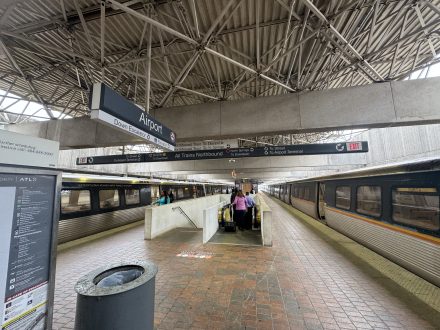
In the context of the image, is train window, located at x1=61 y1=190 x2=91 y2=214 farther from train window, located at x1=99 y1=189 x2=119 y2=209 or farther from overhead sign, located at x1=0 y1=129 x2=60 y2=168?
overhead sign, located at x1=0 y1=129 x2=60 y2=168

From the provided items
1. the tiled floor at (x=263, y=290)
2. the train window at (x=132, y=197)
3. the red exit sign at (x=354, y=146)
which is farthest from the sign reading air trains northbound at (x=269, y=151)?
the tiled floor at (x=263, y=290)

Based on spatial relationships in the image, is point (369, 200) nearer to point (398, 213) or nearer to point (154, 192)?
point (398, 213)

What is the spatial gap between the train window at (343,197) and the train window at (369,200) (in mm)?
731

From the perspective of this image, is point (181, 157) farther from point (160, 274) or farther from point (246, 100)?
point (160, 274)

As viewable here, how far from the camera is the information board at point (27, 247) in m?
1.46

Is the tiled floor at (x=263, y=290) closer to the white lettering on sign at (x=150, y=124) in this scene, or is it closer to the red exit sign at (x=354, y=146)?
the white lettering on sign at (x=150, y=124)

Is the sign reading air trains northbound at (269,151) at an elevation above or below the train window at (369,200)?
above

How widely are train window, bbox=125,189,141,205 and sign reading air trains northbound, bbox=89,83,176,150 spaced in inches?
279

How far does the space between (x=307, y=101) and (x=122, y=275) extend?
18.5 feet

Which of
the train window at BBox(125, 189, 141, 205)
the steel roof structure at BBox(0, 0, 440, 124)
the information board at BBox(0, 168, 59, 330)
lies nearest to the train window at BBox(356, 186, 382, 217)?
the steel roof structure at BBox(0, 0, 440, 124)

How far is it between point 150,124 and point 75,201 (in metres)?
5.43

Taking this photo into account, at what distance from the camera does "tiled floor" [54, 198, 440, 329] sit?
2758 mm

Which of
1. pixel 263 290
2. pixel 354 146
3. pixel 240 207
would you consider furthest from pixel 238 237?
pixel 354 146

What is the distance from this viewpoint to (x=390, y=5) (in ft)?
14.2
